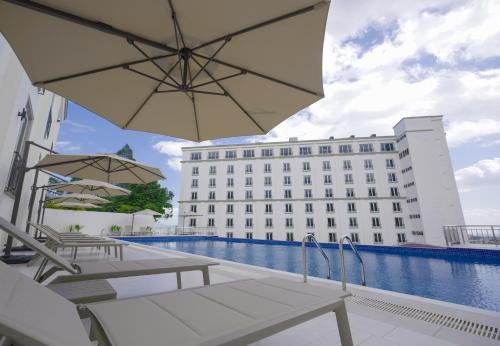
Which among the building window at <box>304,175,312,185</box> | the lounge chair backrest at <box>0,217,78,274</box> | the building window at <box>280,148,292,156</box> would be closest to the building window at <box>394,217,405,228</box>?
the building window at <box>304,175,312,185</box>

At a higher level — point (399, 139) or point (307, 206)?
point (399, 139)

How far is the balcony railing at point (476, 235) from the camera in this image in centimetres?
→ 1216

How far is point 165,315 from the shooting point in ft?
3.89

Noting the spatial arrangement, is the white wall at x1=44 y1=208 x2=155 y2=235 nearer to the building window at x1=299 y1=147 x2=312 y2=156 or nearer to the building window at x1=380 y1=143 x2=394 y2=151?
the building window at x1=299 y1=147 x2=312 y2=156

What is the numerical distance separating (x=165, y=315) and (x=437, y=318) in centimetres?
292

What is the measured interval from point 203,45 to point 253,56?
61 cm

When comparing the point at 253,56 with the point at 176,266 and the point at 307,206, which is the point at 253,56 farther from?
the point at 307,206

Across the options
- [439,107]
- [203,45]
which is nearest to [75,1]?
[203,45]

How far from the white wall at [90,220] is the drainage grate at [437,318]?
2095 cm

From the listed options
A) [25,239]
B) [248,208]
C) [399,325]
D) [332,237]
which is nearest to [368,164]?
[332,237]

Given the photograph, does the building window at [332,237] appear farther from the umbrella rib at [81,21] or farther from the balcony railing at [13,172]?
the umbrella rib at [81,21]

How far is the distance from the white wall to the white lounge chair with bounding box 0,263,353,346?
2076 cm

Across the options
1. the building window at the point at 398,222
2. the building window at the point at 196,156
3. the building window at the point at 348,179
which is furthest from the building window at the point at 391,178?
the building window at the point at 196,156

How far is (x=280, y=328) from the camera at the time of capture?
117 cm
